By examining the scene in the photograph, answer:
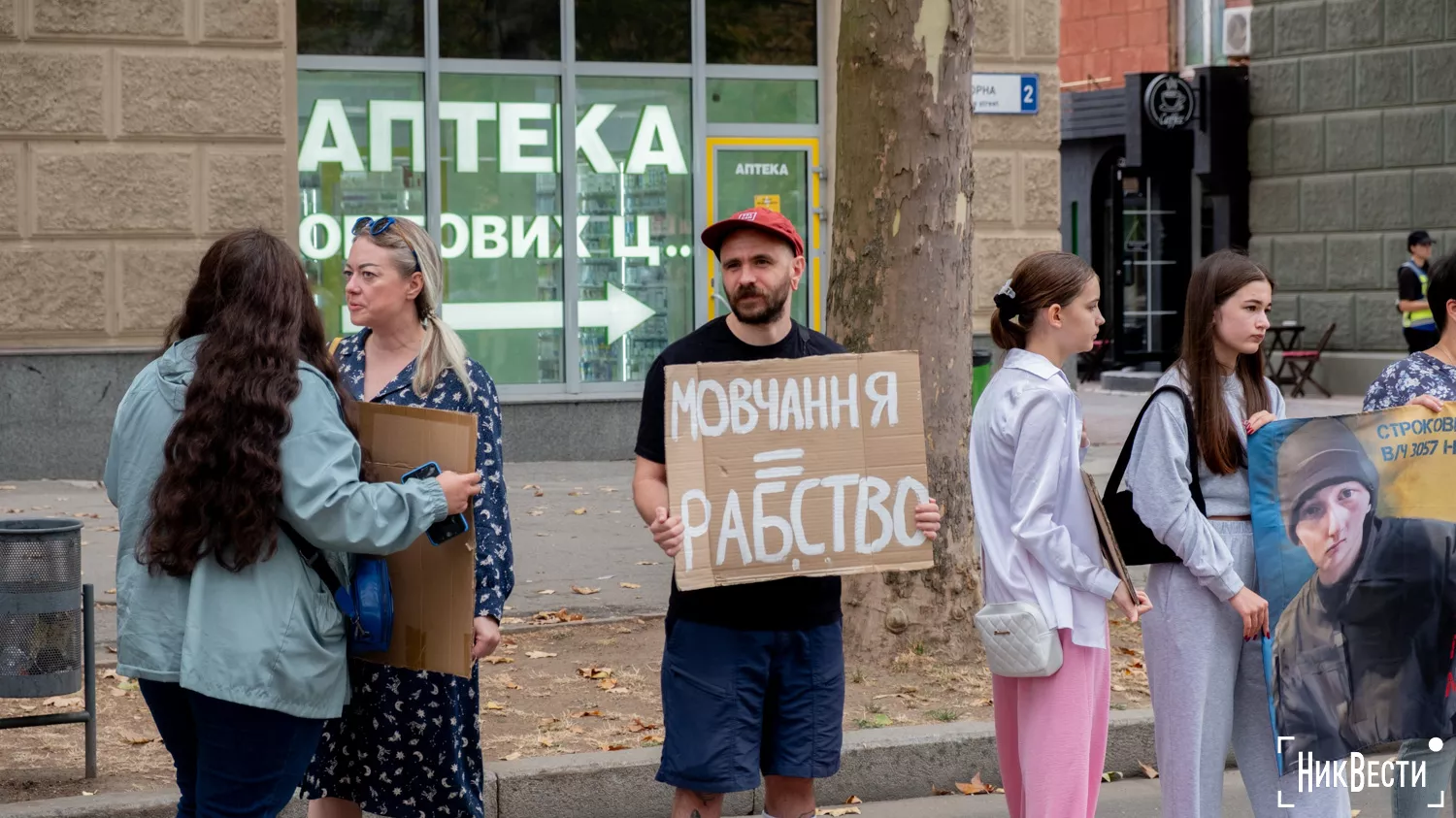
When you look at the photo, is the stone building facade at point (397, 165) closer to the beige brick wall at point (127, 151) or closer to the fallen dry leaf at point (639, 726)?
the beige brick wall at point (127, 151)

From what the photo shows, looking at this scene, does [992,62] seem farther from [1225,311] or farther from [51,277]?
[1225,311]

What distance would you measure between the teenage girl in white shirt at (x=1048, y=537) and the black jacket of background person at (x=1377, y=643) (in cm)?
60

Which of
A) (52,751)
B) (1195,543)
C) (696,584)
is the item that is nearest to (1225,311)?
(1195,543)

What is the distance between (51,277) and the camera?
39.4ft

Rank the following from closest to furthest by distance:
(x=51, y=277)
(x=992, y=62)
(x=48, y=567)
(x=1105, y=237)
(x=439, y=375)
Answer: (x=439, y=375), (x=48, y=567), (x=51, y=277), (x=992, y=62), (x=1105, y=237)

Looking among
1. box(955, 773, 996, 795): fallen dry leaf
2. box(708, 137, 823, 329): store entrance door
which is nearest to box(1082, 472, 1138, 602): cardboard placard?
box(955, 773, 996, 795): fallen dry leaf

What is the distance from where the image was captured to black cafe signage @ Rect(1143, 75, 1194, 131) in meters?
22.7

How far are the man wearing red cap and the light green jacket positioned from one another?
784 millimetres

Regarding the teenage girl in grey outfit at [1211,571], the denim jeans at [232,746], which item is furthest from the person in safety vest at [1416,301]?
the denim jeans at [232,746]

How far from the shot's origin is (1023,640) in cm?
420

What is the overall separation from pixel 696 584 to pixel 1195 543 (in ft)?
4.29

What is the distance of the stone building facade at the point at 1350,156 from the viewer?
20.2 metres

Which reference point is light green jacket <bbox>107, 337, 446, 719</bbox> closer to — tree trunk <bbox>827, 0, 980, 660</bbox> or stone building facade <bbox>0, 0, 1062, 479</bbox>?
tree trunk <bbox>827, 0, 980, 660</bbox>

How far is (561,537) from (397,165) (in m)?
4.16
